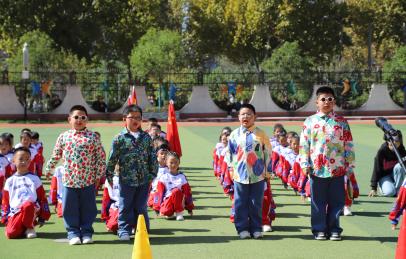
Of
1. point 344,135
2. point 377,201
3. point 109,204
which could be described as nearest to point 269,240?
A: point 344,135

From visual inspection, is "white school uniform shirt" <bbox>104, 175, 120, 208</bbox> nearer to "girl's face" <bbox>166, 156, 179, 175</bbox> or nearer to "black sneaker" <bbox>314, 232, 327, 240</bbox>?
"girl's face" <bbox>166, 156, 179, 175</bbox>

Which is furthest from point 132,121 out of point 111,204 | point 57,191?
point 57,191

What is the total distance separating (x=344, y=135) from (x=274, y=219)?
5.68 feet

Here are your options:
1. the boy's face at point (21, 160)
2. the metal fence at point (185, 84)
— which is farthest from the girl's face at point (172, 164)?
the metal fence at point (185, 84)

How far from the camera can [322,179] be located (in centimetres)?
899

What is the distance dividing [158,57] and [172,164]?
105ft

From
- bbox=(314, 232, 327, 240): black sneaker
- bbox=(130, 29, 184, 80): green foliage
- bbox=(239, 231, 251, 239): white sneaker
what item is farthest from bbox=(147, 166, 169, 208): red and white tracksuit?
bbox=(130, 29, 184, 80): green foliage

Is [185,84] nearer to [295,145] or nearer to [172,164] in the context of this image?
[295,145]

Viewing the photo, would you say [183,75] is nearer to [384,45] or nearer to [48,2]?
[48,2]

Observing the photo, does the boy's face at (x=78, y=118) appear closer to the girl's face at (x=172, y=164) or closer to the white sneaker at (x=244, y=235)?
the girl's face at (x=172, y=164)

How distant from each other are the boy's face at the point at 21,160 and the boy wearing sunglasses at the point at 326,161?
3.40 m

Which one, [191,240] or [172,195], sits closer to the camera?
[191,240]

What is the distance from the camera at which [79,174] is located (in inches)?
348

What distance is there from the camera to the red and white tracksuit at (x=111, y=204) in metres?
9.49
